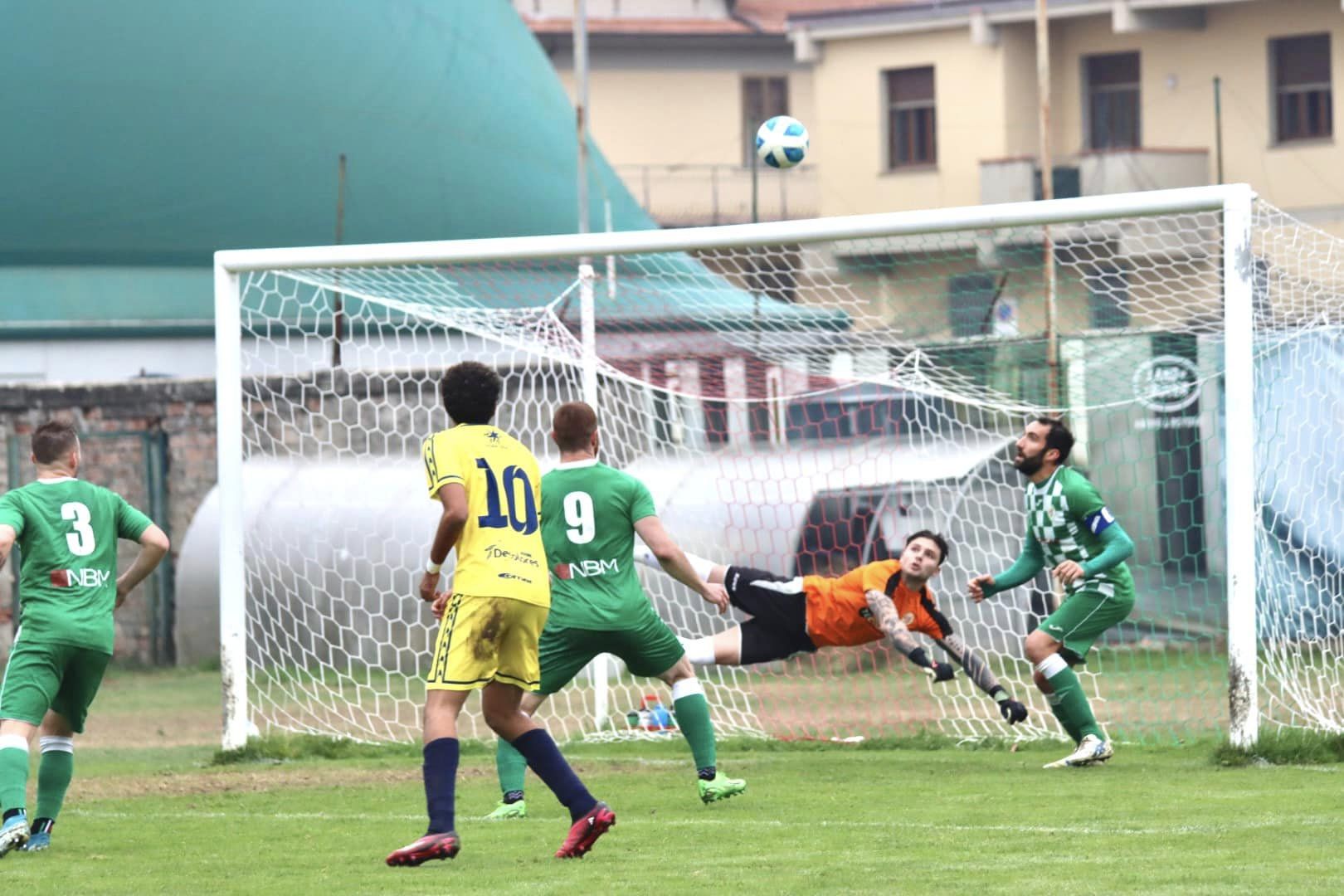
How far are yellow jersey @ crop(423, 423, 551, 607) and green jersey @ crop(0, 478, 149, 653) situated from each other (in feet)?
5.55

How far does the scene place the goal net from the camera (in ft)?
39.1

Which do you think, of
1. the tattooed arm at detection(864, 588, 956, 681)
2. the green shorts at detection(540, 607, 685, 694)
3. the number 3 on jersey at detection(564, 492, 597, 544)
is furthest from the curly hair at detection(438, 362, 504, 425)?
the tattooed arm at detection(864, 588, 956, 681)

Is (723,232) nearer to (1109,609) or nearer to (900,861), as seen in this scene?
(1109,609)

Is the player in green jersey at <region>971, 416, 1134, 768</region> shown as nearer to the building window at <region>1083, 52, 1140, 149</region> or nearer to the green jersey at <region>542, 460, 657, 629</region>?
the green jersey at <region>542, 460, 657, 629</region>

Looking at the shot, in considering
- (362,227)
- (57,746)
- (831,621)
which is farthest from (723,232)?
(362,227)

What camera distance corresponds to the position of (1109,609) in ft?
34.1

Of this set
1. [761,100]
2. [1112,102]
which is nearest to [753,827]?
[1112,102]

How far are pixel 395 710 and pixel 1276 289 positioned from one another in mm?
6122

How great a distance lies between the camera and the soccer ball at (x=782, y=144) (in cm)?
1198

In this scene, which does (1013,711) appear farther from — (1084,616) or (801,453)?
(801,453)

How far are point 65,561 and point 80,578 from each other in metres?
0.10

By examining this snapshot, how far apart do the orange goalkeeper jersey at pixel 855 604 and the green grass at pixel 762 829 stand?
670 millimetres

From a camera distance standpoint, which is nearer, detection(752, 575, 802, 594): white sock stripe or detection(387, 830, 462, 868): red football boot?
detection(387, 830, 462, 868): red football boot

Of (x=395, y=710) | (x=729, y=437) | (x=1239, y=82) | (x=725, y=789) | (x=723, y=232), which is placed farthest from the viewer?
(x=1239, y=82)
